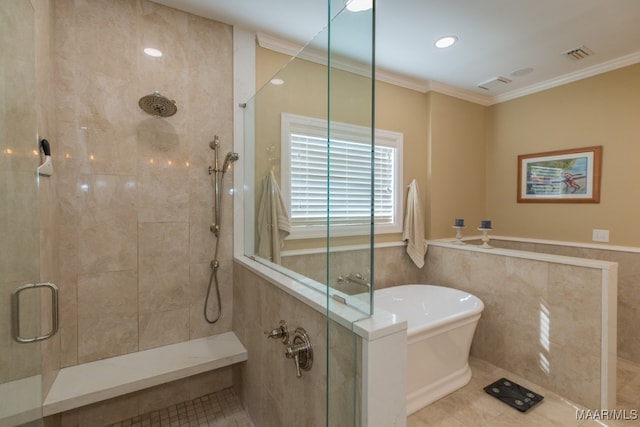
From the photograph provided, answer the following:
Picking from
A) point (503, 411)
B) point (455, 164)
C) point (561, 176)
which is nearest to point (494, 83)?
point (455, 164)

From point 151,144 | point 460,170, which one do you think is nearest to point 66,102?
point 151,144

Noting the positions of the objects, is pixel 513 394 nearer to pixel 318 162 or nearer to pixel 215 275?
→ pixel 318 162

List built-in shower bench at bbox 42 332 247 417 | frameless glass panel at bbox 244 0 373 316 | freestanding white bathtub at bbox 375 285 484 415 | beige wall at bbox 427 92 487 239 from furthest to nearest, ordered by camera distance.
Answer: beige wall at bbox 427 92 487 239 → freestanding white bathtub at bbox 375 285 484 415 → built-in shower bench at bbox 42 332 247 417 → frameless glass panel at bbox 244 0 373 316

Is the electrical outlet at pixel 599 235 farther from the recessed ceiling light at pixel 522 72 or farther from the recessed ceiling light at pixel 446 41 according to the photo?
the recessed ceiling light at pixel 446 41

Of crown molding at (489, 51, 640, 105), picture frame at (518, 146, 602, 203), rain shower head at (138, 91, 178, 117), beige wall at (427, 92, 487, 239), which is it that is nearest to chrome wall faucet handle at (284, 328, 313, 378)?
rain shower head at (138, 91, 178, 117)

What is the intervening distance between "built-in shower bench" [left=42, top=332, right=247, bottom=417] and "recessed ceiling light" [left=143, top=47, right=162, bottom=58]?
2115 mm

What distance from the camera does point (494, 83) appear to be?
3.15m

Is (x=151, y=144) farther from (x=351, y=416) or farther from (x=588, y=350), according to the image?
(x=588, y=350)

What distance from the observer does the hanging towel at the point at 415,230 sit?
301cm

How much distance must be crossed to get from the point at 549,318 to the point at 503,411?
777 millimetres

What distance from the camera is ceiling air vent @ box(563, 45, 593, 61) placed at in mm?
2439

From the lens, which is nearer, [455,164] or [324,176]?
[324,176]

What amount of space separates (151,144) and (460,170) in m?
3.29

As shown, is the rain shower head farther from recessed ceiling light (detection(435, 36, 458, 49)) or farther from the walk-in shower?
recessed ceiling light (detection(435, 36, 458, 49))
